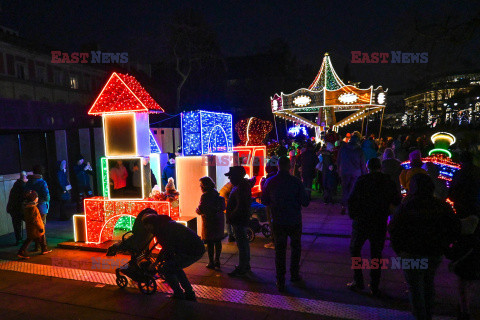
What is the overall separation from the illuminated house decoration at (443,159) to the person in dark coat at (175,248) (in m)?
4.86

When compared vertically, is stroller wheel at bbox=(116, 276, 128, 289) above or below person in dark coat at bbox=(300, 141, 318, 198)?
below

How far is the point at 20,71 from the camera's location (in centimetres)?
1383

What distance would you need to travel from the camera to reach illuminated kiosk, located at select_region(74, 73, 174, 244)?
6691 millimetres

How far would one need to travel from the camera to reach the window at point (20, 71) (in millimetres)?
13602

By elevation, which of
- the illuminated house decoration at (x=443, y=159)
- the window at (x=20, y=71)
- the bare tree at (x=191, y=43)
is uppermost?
the bare tree at (x=191, y=43)

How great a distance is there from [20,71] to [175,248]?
1338cm

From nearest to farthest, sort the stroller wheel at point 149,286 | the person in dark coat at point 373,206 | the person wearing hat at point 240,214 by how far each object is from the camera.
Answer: the person in dark coat at point 373,206
the stroller wheel at point 149,286
the person wearing hat at point 240,214

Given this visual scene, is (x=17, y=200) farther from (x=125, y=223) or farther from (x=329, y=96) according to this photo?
(x=329, y=96)

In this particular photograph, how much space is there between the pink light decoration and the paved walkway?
17.9 inches

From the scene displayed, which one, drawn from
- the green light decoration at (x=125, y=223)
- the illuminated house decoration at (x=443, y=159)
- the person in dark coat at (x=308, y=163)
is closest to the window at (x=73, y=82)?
the green light decoration at (x=125, y=223)

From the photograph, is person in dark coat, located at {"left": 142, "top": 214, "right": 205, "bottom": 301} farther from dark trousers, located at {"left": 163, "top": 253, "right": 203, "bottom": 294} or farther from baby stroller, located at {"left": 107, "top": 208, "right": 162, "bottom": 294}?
baby stroller, located at {"left": 107, "top": 208, "right": 162, "bottom": 294}

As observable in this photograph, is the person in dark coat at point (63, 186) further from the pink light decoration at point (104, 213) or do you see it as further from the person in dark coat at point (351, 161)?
the person in dark coat at point (351, 161)

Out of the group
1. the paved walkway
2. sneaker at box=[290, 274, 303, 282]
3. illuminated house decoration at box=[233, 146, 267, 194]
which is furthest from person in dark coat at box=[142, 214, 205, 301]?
illuminated house decoration at box=[233, 146, 267, 194]

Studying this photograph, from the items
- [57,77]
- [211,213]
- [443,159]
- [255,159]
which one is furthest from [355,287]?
[57,77]
